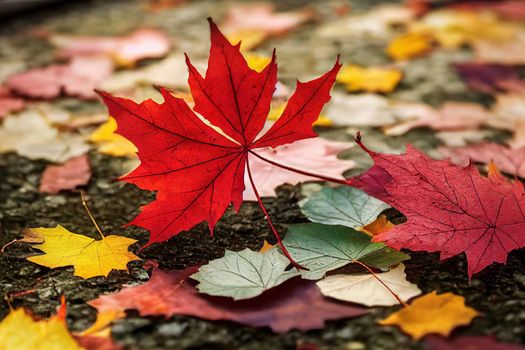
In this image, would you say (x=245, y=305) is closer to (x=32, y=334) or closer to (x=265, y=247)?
(x=265, y=247)

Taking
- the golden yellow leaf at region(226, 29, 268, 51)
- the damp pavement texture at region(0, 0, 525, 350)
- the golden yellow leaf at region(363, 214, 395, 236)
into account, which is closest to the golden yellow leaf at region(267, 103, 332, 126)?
the damp pavement texture at region(0, 0, 525, 350)

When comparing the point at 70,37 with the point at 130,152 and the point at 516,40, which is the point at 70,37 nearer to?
the point at 130,152

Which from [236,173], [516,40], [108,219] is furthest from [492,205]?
[516,40]

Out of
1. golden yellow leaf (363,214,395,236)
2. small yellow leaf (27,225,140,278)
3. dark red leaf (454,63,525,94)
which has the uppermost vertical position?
dark red leaf (454,63,525,94)

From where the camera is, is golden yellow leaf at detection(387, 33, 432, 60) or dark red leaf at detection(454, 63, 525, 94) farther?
golden yellow leaf at detection(387, 33, 432, 60)

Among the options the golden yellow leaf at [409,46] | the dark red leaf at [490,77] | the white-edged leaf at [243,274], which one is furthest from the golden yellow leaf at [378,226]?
the golden yellow leaf at [409,46]

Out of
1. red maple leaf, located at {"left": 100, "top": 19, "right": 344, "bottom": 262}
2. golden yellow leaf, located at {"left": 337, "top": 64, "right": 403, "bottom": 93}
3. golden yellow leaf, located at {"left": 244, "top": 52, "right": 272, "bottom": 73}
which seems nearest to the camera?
red maple leaf, located at {"left": 100, "top": 19, "right": 344, "bottom": 262}

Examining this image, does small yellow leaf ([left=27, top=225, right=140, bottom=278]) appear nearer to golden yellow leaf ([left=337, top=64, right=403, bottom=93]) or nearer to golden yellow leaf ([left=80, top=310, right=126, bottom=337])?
golden yellow leaf ([left=80, top=310, right=126, bottom=337])
